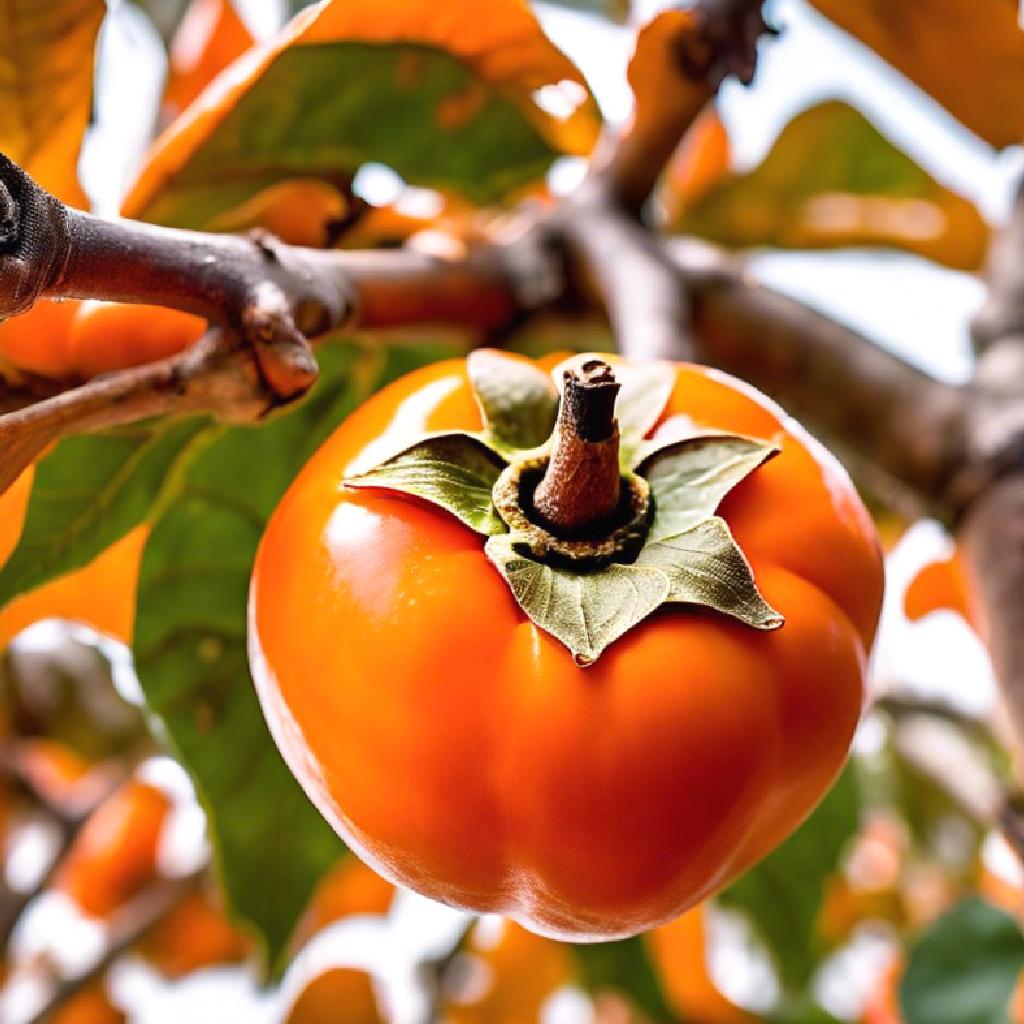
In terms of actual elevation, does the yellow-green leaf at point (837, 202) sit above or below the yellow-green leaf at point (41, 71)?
below

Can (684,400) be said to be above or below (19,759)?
above

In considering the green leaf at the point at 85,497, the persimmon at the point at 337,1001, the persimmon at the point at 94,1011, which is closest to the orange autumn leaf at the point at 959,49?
the green leaf at the point at 85,497

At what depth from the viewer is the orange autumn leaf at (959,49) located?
59cm

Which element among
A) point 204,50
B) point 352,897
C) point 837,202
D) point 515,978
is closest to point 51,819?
point 352,897

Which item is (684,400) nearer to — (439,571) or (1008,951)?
(439,571)

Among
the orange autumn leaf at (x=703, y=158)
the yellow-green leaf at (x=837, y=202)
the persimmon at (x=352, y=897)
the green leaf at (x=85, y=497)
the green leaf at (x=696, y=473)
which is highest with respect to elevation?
the green leaf at (x=696, y=473)

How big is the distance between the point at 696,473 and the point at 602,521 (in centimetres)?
4

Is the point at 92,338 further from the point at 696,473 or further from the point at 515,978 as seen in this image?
the point at 515,978

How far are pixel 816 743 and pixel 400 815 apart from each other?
133 millimetres

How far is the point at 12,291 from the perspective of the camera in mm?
315

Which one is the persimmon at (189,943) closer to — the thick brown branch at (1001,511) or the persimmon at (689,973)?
the persimmon at (689,973)

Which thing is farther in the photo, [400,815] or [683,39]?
[683,39]

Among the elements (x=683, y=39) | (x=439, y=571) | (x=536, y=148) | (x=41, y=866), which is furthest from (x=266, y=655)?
(x=41, y=866)

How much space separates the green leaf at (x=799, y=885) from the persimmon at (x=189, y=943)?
739 millimetres
